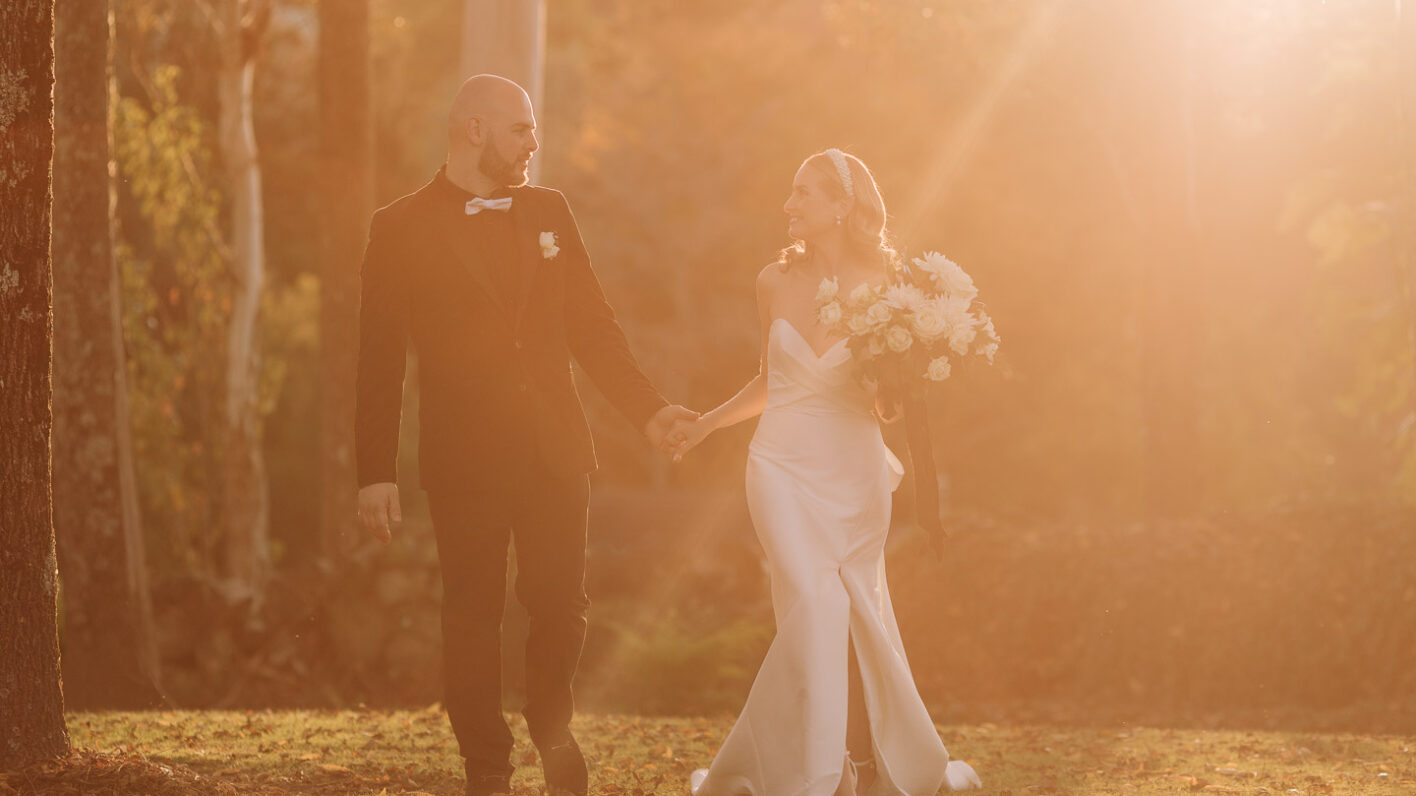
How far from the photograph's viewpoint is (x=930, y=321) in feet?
23.6

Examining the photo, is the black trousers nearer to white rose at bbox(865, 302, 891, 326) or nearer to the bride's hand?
the bride's hand

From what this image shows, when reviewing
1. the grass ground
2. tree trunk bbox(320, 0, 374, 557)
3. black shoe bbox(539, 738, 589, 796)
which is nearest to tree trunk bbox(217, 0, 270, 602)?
tree trunk bbox(320, 0, 374, 557)

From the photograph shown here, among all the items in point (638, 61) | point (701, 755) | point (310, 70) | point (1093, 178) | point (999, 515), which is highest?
point (638, 61)

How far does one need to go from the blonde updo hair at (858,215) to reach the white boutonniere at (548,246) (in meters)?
1.18

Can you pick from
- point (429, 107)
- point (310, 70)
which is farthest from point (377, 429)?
point (429, 107)

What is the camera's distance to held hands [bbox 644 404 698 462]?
7.41 m

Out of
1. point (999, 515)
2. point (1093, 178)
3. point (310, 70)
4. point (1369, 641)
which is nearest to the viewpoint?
point (1369, 641)

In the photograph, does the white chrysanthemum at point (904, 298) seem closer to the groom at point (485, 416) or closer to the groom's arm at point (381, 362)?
the groom at point (485, 416)

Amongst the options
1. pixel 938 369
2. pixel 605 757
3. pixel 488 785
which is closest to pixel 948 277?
pixel 938 369

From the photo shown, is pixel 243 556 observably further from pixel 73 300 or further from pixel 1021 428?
pixel 1021 428

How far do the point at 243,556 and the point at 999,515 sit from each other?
30.1 ft

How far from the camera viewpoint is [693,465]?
40.4 meters

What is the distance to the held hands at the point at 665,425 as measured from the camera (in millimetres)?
7406

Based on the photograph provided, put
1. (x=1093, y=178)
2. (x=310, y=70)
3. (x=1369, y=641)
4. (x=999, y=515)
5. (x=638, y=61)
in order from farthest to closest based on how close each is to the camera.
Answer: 1. (x=638, y=61)
2. (x=310, y=70)
3. (x=1093, y=178)
4. (x=999, y=515)
5. (x=1369, y=641)
